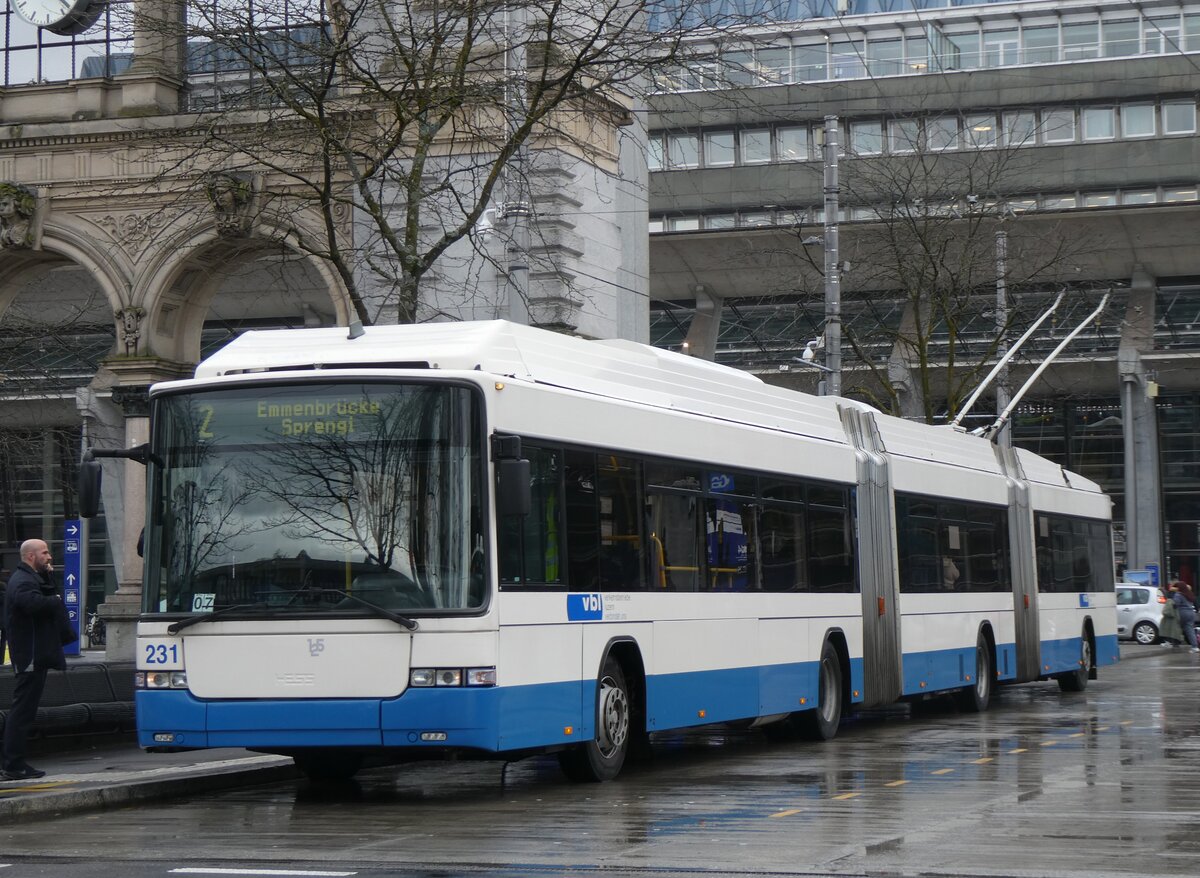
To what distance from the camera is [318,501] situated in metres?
11.9

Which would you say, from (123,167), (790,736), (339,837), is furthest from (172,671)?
(123,167)

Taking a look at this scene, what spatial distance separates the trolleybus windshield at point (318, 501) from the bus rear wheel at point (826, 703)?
20.7 feet

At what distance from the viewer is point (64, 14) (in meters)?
26.8

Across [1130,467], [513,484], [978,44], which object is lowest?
[513,484]

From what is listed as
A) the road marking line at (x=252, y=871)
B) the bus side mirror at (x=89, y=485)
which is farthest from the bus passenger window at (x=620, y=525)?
the road marking line at (x=252, y=871)

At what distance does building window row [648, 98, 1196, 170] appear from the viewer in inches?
2019

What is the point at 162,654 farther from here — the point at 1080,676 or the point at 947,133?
the point at 947,133

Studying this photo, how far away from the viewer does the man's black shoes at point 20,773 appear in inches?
523

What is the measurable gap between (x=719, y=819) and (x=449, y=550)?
2248mm

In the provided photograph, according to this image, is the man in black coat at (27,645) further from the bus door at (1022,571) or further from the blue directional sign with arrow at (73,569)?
the blue directional sign with arrow at (73,569)

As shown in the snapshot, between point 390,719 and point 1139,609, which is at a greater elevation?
point 1139,609

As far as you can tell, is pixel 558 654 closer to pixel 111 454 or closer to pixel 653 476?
pixel 653 476

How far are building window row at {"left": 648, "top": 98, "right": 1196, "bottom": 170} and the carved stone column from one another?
24.6 meters

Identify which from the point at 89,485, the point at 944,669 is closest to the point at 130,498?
the point at 944,669
